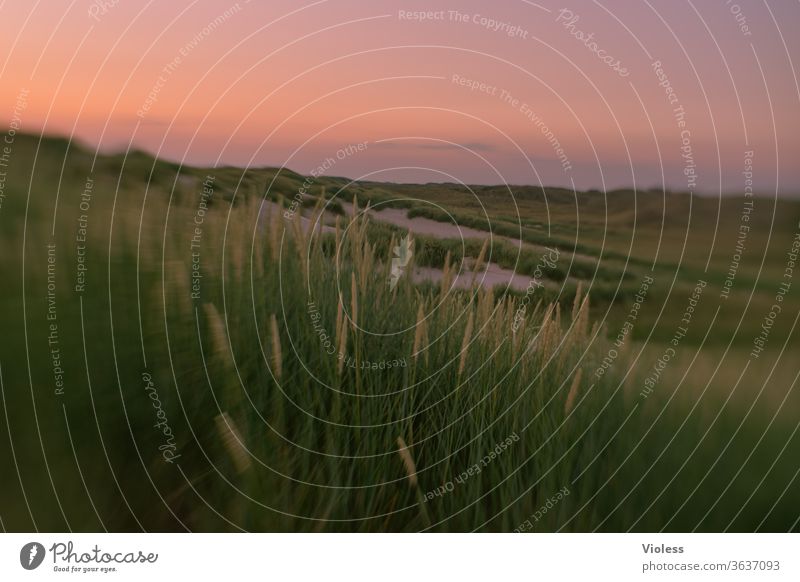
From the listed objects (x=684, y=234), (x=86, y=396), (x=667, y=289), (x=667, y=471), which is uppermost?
(x=684, y=234)

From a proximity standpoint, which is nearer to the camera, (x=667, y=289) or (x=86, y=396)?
(x=86, y=396)

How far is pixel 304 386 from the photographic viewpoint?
2.04m

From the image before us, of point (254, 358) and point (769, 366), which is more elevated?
point (769, 366)

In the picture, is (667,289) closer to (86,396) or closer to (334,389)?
(334,389)

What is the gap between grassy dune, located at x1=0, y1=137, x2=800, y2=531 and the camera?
80.4 inches

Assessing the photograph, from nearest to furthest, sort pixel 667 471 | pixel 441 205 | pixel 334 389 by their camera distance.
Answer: pixel 334 389, pixel 667 471, pixel 441 205

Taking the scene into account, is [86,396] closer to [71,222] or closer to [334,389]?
[71,222]

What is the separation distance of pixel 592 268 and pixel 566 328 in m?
0.33

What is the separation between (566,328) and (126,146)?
1.56 metres

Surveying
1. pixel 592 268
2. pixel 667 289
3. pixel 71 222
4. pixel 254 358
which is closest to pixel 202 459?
pixel 254 358

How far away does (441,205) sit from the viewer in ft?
7.88

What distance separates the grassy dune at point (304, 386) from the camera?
204 centimetres

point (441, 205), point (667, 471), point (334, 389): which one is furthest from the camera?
point (441, 205)
